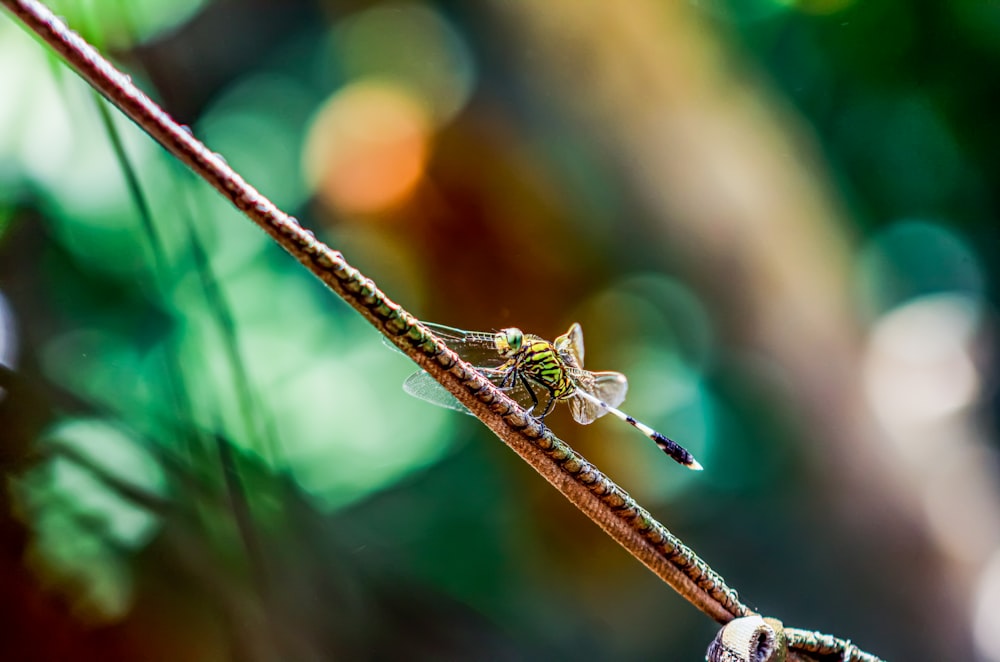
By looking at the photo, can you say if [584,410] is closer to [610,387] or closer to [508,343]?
[610,387]

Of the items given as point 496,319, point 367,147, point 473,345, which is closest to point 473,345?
point 473,345

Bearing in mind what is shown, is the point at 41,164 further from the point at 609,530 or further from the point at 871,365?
the point at 871,365

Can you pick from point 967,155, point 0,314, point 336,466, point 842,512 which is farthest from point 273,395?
point 967,155

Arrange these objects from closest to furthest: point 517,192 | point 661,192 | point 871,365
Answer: point 517,192, point 661,192, point 871,365

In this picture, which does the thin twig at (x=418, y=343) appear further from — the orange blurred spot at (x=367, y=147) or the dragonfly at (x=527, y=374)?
the orange blurred spot at (x=367, y=147)

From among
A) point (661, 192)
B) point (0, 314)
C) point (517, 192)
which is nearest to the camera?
point (0, 314)
